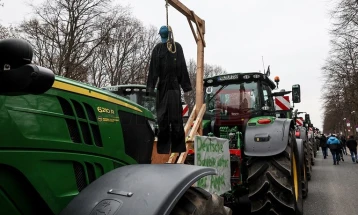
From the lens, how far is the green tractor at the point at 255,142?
496 centimetres

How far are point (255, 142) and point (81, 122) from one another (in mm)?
3650

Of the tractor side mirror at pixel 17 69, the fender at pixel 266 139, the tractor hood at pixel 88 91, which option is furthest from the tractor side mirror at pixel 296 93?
the tractor side mirror at pixel 17 69

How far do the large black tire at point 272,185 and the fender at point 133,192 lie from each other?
9.90 ft

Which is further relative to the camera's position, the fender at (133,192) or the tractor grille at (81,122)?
the tractor grille at (81,122)

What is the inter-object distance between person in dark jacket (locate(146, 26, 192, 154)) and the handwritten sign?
27.4 inches

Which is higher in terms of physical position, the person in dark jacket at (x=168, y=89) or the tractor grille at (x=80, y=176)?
the person in dark jacket at (x=168, y=89)

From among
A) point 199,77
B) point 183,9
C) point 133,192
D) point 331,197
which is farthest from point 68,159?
point 331,197

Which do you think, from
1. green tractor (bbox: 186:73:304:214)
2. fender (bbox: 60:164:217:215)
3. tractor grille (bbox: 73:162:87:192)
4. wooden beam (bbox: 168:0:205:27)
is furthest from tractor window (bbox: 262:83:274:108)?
tractor grille (bbox: 73:162:87:192)

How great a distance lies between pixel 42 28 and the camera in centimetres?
2203

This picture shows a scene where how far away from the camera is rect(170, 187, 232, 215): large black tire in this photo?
7.03ft

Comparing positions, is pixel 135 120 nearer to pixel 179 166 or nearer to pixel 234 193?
pixel 179 166

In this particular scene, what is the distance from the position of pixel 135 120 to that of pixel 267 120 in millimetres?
3291

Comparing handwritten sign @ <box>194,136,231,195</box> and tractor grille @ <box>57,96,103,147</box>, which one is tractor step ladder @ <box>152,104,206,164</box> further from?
tractor grille @ <box>57,96,103,147</box>

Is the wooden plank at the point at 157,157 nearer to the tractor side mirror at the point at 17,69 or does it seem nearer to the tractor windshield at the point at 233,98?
the tractor side mirror at the point at 17,69
